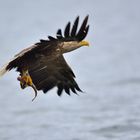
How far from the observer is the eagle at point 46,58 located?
16.5 metres

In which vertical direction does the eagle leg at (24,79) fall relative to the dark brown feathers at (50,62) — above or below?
below

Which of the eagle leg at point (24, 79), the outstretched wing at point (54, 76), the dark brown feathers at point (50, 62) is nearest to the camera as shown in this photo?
the dark brown feathers at point (50, 62)

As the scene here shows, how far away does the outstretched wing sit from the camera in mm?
17578

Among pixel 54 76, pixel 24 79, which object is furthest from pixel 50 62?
pixel 24 79

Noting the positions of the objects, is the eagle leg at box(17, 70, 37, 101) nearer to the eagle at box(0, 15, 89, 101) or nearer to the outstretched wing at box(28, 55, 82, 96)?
the eagle at box(0, 15, 89, 101)

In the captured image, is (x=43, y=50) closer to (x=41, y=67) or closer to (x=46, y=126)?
(x=41, y=67)

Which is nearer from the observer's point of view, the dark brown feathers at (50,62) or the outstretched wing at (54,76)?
the dark brown feathers at (50,62)

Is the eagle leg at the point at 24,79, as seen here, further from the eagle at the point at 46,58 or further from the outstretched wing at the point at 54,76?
the outstretched wing at the point at 54,76

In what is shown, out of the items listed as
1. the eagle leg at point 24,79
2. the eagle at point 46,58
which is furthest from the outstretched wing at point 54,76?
the eagle leg at point 24,79

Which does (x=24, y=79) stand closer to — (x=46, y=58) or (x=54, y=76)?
(x=46, y=58)

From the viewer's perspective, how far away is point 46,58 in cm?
1691

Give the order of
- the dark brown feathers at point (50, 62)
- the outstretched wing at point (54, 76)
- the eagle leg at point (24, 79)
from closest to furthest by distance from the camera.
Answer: the dark brown feathers at point (50, 62), the eagle leg at point (24, 79), the outstretched wing at point (54, 76)

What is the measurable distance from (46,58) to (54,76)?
110 centimetres

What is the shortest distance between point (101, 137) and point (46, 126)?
1.65 metres
